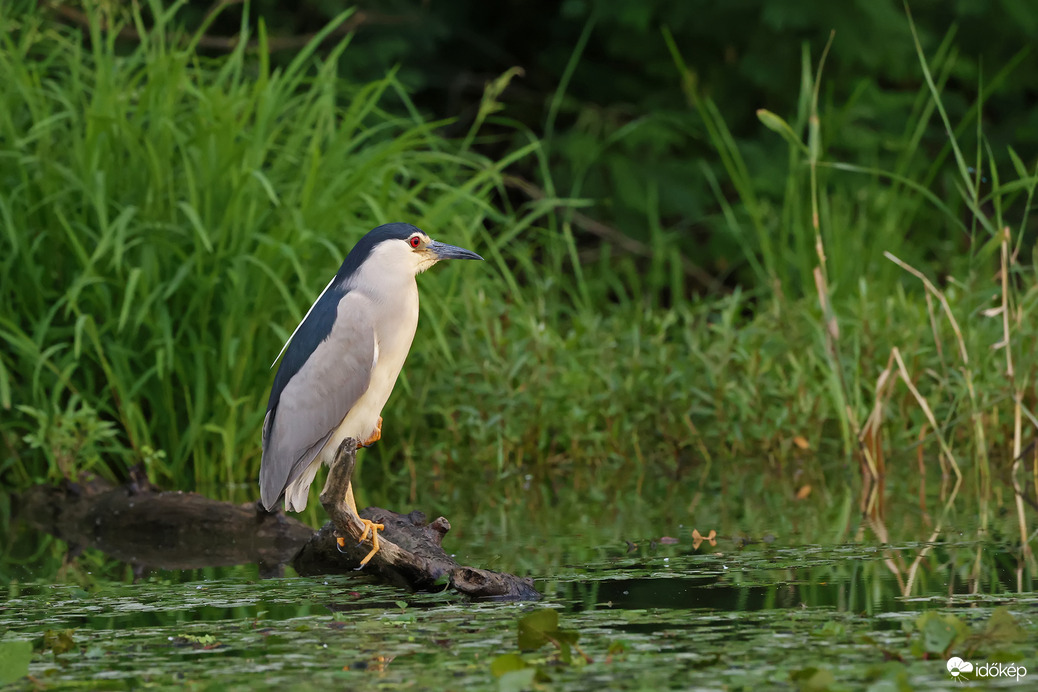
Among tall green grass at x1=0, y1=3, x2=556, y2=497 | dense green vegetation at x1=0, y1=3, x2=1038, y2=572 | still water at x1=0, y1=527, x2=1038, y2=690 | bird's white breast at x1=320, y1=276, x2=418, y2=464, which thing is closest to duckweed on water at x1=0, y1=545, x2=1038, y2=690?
still water at x1=0, y1=527, x2=1038, y2=690

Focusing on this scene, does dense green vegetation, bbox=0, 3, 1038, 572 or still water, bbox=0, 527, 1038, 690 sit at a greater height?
dense green vegetation, bbox=0, 3, 1038, 572

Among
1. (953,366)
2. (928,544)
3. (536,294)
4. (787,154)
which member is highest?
(787,154)

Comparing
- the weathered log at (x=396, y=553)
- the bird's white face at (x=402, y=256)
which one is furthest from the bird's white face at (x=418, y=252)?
the weathered log at (x=396, y=553)

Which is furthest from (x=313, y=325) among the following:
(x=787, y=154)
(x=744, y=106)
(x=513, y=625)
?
(x=744, y=106)

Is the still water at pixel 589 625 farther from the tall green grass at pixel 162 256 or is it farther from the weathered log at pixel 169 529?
the tall green grass at pixel 162 256

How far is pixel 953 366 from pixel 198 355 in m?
3.50

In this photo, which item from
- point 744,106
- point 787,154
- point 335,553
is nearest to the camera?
point 335,553

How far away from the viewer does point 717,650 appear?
3.04 meters

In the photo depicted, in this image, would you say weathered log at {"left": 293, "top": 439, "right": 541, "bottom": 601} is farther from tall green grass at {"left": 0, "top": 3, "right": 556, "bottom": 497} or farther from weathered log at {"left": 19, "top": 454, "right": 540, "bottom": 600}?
tall green grass at {"left": 0, "top": 3, "right": 556, "bottom": 497}

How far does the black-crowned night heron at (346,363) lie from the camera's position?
175 inches

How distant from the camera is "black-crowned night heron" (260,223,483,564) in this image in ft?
14.6

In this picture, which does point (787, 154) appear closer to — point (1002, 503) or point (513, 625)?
point (1002, 503)

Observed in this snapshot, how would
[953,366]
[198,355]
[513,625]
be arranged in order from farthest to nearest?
[953,366], [198,355], [513,625]

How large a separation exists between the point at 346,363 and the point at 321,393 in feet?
0.42
